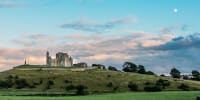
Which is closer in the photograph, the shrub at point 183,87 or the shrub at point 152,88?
the shrub at point 152,88

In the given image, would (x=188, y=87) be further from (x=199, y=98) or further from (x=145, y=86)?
(x=199, y=98)

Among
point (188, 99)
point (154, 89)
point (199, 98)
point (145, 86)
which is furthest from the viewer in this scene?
point (145, 86)

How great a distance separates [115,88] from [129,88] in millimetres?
5786

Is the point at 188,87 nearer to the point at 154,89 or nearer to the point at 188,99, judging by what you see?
the point at 154,89

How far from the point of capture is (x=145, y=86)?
648ft

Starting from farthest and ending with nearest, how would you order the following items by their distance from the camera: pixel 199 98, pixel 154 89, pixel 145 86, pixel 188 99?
pixel 145 86 < pixel 154 89 < pixel 188 99 < pixel 199 98

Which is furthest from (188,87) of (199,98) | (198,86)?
(199,98)

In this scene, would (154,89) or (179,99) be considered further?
(154,89)

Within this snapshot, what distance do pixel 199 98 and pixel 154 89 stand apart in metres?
134

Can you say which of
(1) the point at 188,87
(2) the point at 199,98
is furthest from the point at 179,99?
(1) the point at 188,87

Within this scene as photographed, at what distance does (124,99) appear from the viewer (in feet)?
290

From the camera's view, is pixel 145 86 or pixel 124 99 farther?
pixel 145 86

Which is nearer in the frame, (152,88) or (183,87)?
(152,88)

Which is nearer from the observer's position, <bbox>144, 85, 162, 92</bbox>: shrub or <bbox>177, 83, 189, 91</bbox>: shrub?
<bbox>144, 85, 162, 92</bbox>: shrub
